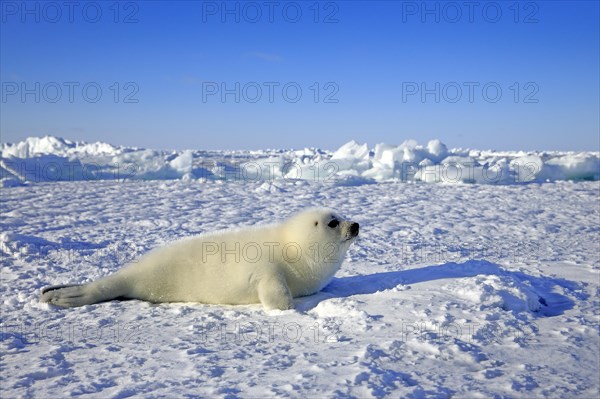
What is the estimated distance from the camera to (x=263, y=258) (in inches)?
124

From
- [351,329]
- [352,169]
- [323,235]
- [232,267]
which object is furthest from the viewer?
[352,169]

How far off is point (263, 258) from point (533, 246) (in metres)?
3.15

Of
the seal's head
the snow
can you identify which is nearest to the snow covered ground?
the seal's head

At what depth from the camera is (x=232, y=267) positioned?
10.2ft

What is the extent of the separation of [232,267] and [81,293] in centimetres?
93

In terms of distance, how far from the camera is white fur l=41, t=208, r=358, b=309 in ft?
10.1

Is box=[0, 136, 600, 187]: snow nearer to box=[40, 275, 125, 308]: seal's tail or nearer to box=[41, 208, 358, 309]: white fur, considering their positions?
box=[41, 208, 358, 309]: white fur

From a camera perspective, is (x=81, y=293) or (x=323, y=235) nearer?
(x=81, y=293)

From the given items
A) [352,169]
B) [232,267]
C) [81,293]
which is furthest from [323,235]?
[352,169]

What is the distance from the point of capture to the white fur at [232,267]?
3.07 metres

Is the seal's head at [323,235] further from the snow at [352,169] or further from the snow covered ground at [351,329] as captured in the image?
the snow at [352,169]

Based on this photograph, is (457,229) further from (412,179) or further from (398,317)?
(412,179)

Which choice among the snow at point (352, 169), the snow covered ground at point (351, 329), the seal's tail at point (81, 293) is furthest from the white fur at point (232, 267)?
the snow at point (352, 169)

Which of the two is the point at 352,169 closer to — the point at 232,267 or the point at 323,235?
the point at 323,235
